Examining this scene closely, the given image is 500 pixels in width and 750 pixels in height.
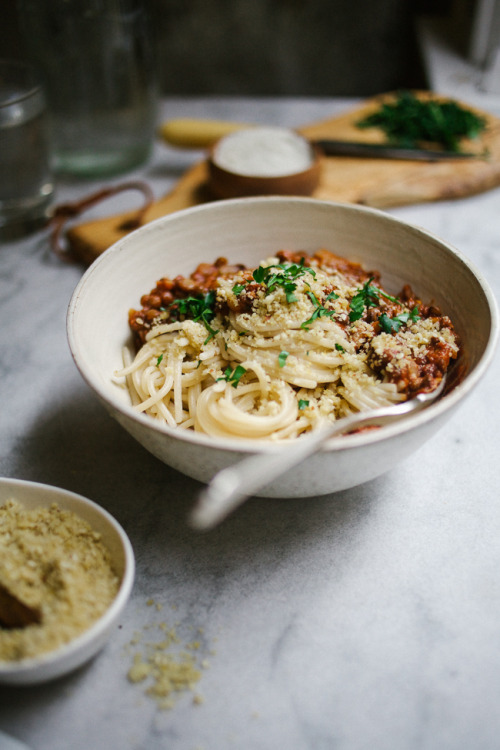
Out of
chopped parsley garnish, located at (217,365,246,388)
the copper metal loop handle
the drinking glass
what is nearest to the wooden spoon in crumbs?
chopped parsley garnish, located at (217,365,246,388)

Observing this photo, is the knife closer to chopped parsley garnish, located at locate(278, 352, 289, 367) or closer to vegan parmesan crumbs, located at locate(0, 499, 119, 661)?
chopped parsley garnish, located at locate(278, 352, 289, 367)

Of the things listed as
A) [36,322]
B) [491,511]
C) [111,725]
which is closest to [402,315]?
[491,511]

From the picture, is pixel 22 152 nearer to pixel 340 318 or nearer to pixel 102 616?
pixel 340 318

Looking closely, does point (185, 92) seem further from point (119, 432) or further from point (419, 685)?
point (419, 685)

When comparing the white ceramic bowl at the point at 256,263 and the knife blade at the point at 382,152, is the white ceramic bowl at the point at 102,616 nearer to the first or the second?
the white ceramic bowl at the point at 256,263

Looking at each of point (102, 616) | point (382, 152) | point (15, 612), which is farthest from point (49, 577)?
point (382, 152)
